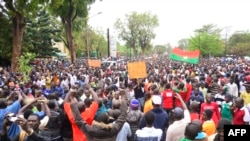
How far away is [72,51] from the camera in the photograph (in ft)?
116

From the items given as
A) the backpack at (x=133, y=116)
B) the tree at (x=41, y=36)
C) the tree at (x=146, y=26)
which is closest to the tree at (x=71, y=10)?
the tree at (x=41, y=36)

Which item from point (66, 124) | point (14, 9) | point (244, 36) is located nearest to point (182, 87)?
point (66, 124)

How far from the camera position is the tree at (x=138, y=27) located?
7525 centimetres

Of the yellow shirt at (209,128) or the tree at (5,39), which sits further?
the tree at (5,39)

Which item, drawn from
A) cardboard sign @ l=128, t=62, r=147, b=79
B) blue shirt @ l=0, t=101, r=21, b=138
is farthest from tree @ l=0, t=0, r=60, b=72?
blue shirt @ l=0, t=101, r=21, b=138

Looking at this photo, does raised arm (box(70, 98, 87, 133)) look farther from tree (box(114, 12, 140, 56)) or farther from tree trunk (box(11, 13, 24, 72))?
tree (box(114, 12, 140, 56))

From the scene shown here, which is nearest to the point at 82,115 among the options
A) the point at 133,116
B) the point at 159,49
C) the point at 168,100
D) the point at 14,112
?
the point at 133,116

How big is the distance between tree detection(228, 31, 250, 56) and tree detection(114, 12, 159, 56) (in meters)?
16.7

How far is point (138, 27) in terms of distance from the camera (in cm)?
7556

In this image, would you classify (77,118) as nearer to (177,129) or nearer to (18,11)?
(177,129)

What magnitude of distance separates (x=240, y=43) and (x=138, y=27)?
2201cm

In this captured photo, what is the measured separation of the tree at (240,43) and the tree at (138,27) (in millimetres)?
16730

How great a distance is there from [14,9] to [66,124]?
18.6 m

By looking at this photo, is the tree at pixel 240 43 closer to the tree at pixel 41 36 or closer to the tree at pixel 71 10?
the tree at pixel 71 10
